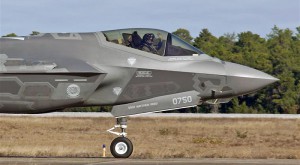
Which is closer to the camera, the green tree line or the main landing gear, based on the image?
the main landing gear

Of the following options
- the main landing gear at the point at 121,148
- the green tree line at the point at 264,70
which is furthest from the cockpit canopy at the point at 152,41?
the green tree line at the point at 264,70

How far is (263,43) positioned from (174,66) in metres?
102

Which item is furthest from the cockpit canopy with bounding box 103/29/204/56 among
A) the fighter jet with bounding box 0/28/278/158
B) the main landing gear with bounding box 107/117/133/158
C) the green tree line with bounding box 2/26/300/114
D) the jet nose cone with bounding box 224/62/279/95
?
the green tree line with bounding box 2/26/300/114

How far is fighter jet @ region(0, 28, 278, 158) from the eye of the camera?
19125 millimetres

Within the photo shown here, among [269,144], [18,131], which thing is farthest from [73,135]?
[269,144]

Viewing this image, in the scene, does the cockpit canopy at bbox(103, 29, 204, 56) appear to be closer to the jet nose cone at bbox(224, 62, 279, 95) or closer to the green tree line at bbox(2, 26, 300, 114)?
the jet nose cone at bbox(224, 62, 279, 95)

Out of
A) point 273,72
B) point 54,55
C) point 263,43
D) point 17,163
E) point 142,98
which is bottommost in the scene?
point 17,163

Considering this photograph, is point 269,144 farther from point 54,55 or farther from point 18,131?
point 54,55

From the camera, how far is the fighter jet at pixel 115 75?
62.7ft

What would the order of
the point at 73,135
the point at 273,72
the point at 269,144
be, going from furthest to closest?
the point at 273,72 → the point at 73,135 → the point at 269,144

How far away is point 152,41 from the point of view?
20.2 meters

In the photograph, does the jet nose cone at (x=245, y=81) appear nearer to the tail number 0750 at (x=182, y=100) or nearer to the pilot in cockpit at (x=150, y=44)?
the tail number 0750 at (x=182, y=100)

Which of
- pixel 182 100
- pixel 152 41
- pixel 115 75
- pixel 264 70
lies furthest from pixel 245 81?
pixel 264 70

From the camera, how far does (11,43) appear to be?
65.1ft
